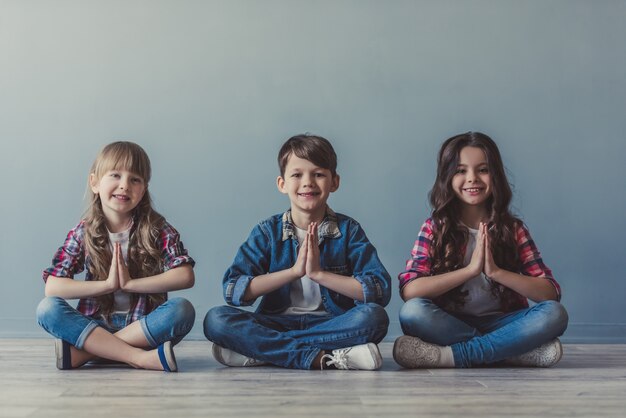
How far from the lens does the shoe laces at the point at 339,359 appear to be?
2023mm

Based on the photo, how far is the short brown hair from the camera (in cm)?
219

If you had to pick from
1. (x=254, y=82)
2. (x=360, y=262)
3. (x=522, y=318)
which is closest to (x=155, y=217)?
(x=360, y=262)

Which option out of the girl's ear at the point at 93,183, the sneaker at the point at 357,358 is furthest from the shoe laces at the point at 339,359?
the girl's ear at the point at 93,183

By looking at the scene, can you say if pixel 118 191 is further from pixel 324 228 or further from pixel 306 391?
pixel 306 391

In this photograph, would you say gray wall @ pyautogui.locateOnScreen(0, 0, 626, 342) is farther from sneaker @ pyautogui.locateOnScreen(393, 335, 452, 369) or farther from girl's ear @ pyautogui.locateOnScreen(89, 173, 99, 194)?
sneaker @ pyautogui.locateOnScreen(393, 335, 452, 369)

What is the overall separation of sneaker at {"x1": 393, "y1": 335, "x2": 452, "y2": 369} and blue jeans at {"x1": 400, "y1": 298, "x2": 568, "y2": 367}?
0.04 metres

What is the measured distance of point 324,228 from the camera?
2.22 metres

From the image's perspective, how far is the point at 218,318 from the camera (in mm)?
2078

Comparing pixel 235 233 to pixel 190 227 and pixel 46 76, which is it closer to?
pixel 190 227

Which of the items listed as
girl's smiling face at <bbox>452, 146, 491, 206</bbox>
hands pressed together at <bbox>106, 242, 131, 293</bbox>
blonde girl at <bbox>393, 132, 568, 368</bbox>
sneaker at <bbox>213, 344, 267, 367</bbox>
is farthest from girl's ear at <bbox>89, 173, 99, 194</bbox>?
girl's smiling face at <bbox>452, 146, 491, 206</bbox>

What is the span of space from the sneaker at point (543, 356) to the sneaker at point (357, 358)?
1.27 feet

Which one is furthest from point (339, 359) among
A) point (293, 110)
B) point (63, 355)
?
point (293, 110)

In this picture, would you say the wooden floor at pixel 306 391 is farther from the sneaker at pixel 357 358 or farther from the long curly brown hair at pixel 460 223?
the long curly brown hair at pixel 460 223

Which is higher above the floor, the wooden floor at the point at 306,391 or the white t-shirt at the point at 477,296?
the white t-shirt at the point at 477,296
